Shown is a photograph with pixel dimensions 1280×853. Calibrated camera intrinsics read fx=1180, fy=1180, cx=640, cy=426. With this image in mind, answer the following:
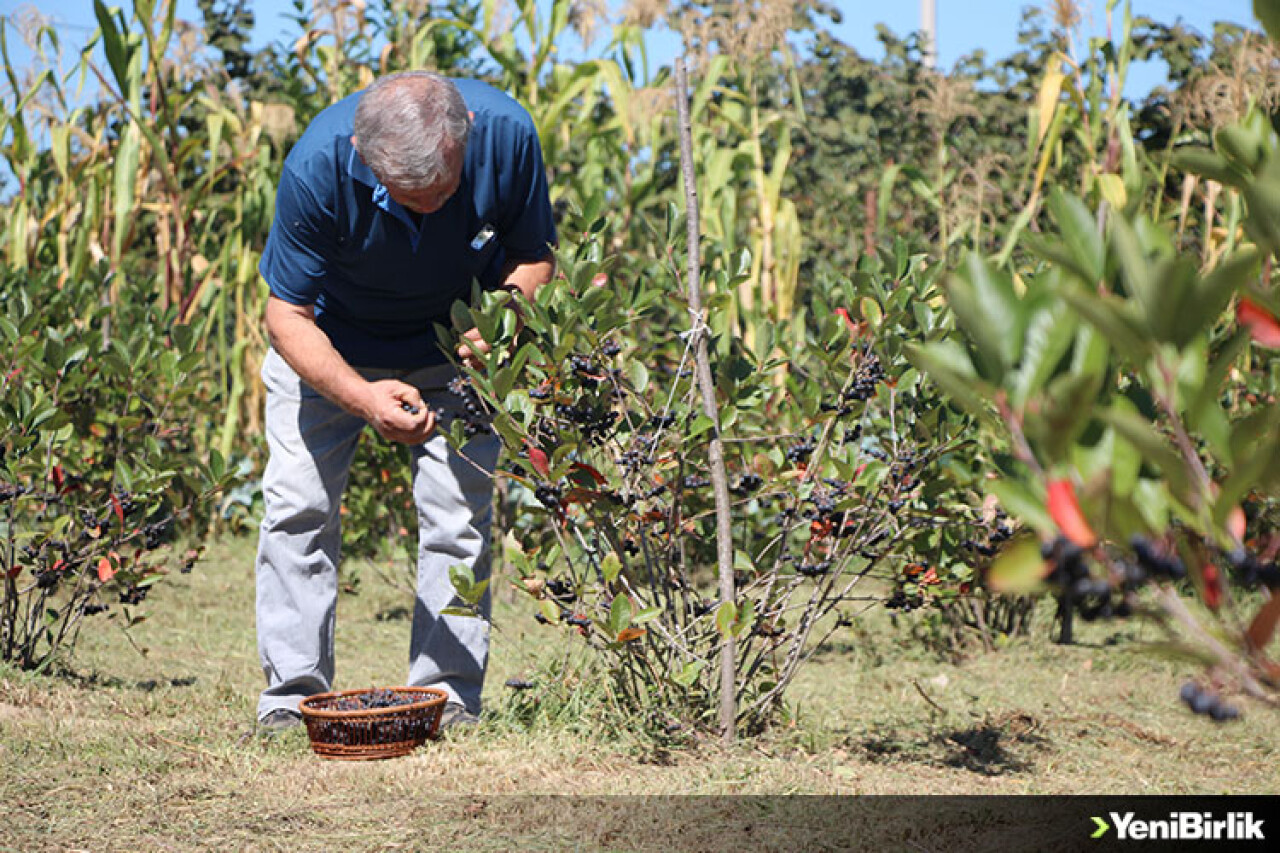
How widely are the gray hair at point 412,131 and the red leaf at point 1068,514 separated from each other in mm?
1812

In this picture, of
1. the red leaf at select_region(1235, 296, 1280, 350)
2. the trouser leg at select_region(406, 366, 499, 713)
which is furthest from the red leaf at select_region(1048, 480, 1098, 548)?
the trouser leg at select_region(406, 366, 499, 713)

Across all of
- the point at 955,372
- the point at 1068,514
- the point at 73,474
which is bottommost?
the point at 73,474

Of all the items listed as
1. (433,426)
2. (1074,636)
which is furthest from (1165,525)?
(1074,636)

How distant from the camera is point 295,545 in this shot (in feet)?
9.69

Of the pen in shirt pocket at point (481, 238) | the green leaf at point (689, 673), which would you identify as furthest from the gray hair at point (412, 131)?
the green leaf at point (689, 673)

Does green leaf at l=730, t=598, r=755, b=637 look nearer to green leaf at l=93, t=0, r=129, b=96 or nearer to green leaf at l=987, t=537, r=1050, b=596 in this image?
green leaf at l=987, t=537, r=1050, b=596

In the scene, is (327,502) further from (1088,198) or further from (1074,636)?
(1088,198)

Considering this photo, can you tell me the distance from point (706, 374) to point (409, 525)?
235cm

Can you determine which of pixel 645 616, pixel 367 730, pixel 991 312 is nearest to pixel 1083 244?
pixel 991 312

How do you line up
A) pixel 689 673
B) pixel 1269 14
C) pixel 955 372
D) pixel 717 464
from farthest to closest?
pixel 717 464 → pixel 689 673 → pixel 1269 14 → pixel 955 372

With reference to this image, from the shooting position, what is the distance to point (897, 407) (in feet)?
9.28

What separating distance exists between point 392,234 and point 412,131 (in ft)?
1.09

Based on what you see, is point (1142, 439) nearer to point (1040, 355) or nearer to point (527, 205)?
point (1040, 355)

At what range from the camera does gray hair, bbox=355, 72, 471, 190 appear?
8.04 feet
